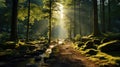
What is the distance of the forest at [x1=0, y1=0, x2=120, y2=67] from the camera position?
16.7 metres

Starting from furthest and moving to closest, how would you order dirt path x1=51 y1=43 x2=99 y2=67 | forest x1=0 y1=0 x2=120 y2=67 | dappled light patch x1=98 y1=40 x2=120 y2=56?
dappled light patch x1=98 y1=40 x2=120 y2=56 → forest x1=0 y1=0 x2=120 y2=67 → dirt path x1=51 y1=43 x2=99 y2=67

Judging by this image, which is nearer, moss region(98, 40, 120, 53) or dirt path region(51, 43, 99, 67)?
dirt path region(51, 43, 99, 67)

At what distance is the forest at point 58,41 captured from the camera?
657 inches

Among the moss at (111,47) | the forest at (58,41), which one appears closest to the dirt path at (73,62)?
the forest at (58,41)

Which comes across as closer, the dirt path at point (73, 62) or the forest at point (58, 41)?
the dirt path at point (73, 62)

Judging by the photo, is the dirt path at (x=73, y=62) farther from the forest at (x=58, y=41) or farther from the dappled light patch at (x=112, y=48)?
the dappled light patch at (x=112, y=48)

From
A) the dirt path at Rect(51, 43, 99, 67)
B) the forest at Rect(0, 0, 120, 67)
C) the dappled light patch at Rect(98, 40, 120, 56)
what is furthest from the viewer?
the dappled light patch at Rect(98, 40, 120, 56)

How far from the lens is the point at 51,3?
4372 cm

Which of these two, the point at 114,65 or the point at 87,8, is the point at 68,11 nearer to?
the point at 87,8

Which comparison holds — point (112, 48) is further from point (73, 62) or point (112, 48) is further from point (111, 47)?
point (73, 62)

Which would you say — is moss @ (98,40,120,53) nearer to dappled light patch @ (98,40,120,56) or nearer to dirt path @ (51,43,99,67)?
dappled light patch @ (98,40,120,56)

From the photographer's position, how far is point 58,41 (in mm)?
57375

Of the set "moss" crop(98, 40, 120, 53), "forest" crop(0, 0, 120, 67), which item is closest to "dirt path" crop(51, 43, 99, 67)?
"forest" crop(0, 0, 120, 67)

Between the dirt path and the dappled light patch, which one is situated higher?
the dappled light patch
